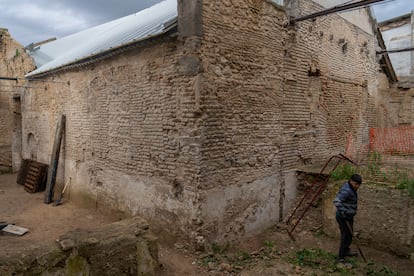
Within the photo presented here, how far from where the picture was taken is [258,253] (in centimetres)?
582

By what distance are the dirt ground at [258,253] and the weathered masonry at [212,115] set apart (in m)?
0.35

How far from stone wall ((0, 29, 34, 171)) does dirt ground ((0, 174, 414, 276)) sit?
7659 mm

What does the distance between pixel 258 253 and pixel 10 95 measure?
13.5 meters

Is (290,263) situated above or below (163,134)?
below

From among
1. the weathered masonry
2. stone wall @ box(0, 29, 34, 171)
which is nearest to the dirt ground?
the weathered masonry

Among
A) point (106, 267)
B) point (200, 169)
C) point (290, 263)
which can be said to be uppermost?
point (200, 169)

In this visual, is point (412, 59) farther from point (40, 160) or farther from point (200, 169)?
point (40, 160)

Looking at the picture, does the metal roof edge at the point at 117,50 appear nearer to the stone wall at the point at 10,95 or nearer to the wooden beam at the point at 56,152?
the wooden beam at the point at 56,152

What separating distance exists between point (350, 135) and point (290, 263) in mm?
5459

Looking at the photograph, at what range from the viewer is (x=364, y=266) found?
5.27 metres

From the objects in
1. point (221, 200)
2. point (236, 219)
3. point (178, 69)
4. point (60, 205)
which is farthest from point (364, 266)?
point (60, 205)

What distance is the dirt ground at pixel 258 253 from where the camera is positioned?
5.10 m

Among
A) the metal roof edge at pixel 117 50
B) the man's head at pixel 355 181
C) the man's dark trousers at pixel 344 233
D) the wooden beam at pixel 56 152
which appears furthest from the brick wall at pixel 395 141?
the wooden beam at pixel 56 152

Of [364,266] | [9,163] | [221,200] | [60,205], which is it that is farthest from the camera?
[9,163]
